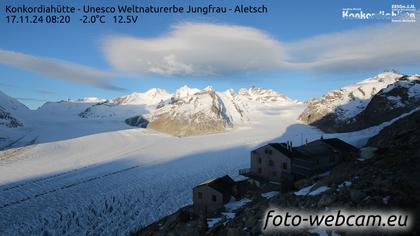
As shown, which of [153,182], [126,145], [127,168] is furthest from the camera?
[126,145]

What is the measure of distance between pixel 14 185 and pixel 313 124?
4591 inches

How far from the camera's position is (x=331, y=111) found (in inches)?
5074

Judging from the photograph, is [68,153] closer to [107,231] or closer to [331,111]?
[107,231]

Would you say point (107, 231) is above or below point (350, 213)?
below

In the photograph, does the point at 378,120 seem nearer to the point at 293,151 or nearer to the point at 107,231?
the point at 293,151

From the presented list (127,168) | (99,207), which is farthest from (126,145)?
(99,207)

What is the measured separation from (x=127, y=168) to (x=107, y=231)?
89.7 ft

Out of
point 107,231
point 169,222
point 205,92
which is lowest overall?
point 107,231

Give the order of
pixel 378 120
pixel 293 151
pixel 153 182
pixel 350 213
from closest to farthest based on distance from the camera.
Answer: pixel 350 213 < pixel 293 151 < pixel 153 182 < pixel 378 120

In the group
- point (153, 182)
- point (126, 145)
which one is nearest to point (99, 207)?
point (153, 182)

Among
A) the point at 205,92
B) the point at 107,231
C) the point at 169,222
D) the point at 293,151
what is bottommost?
the point at 107,231

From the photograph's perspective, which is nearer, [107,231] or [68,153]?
[107,231]

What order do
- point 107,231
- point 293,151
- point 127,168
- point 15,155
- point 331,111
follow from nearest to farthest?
1. point 107,231
2. point 293,151
3. point 127,168
4. point 15,155
5. point 331,111

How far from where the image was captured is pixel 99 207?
35.0 meters
